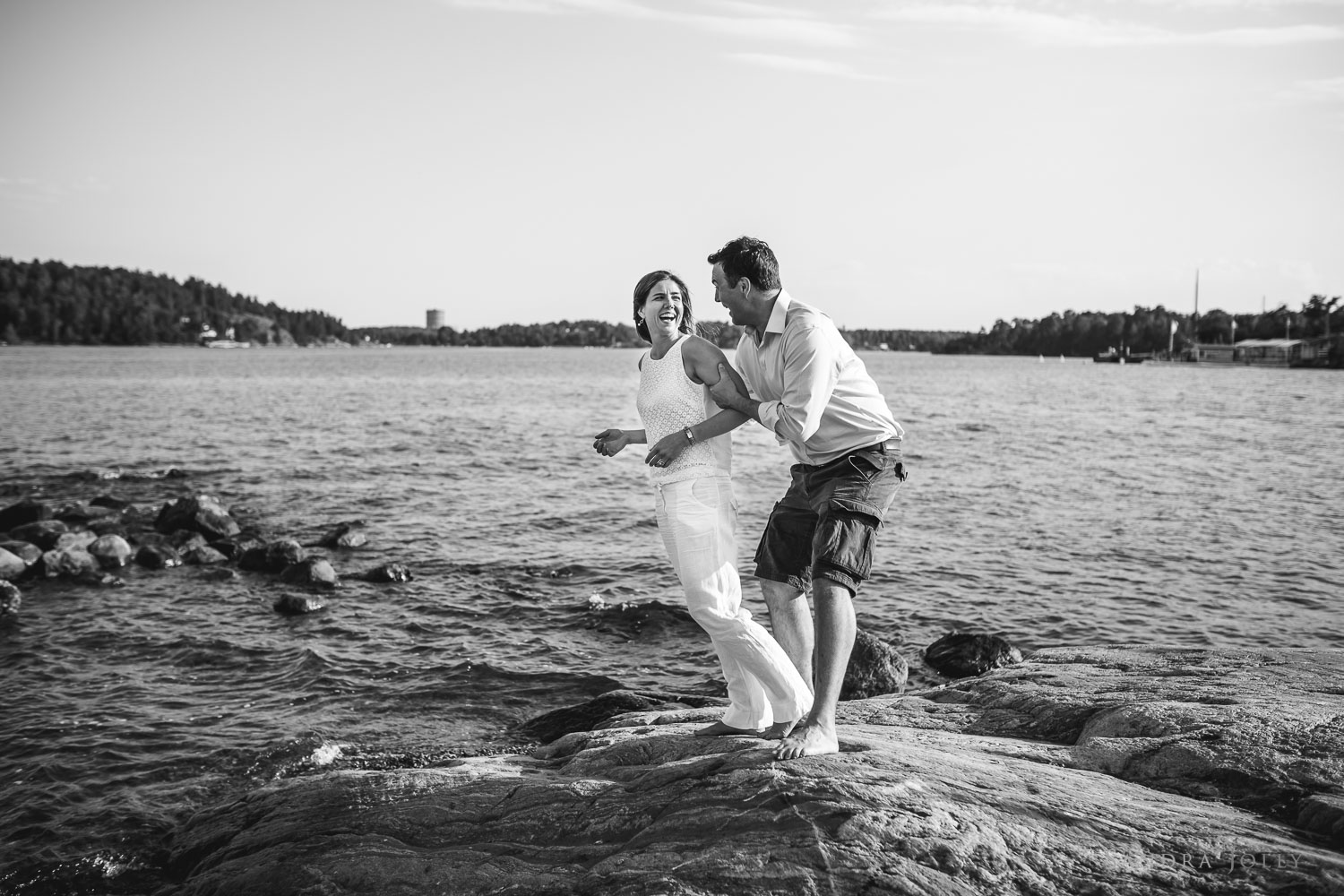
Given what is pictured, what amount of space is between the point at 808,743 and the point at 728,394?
2.10 meters

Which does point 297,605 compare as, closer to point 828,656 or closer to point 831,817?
point 828,656

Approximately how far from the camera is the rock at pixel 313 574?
54.0 ft

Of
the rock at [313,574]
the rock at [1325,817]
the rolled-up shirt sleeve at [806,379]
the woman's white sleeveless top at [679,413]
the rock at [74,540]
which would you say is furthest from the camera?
the rock at [74,540]

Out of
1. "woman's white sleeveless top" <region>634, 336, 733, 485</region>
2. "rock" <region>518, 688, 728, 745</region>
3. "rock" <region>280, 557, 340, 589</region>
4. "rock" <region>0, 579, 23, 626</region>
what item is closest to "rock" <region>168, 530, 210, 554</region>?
"rock" <region>280, 557, 340, 589</region>


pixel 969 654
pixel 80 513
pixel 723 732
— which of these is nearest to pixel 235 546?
pixel 80 513

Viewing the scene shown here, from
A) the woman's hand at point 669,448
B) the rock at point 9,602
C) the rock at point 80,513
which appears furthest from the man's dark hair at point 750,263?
the rock at point 80,513

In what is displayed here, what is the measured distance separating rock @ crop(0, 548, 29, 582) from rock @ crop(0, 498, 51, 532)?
448cm

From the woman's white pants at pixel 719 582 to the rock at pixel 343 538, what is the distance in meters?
15.5

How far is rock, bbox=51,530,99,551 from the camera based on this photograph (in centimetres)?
1785

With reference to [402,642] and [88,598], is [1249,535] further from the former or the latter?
[88,598]

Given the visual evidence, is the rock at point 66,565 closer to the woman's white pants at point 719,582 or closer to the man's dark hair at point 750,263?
the woman's white pants at point 719,582

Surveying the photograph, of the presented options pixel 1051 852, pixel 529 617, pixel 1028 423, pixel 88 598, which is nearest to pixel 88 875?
pixel 1051 852

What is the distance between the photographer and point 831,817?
14.8ft

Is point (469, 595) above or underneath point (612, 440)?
underneath
